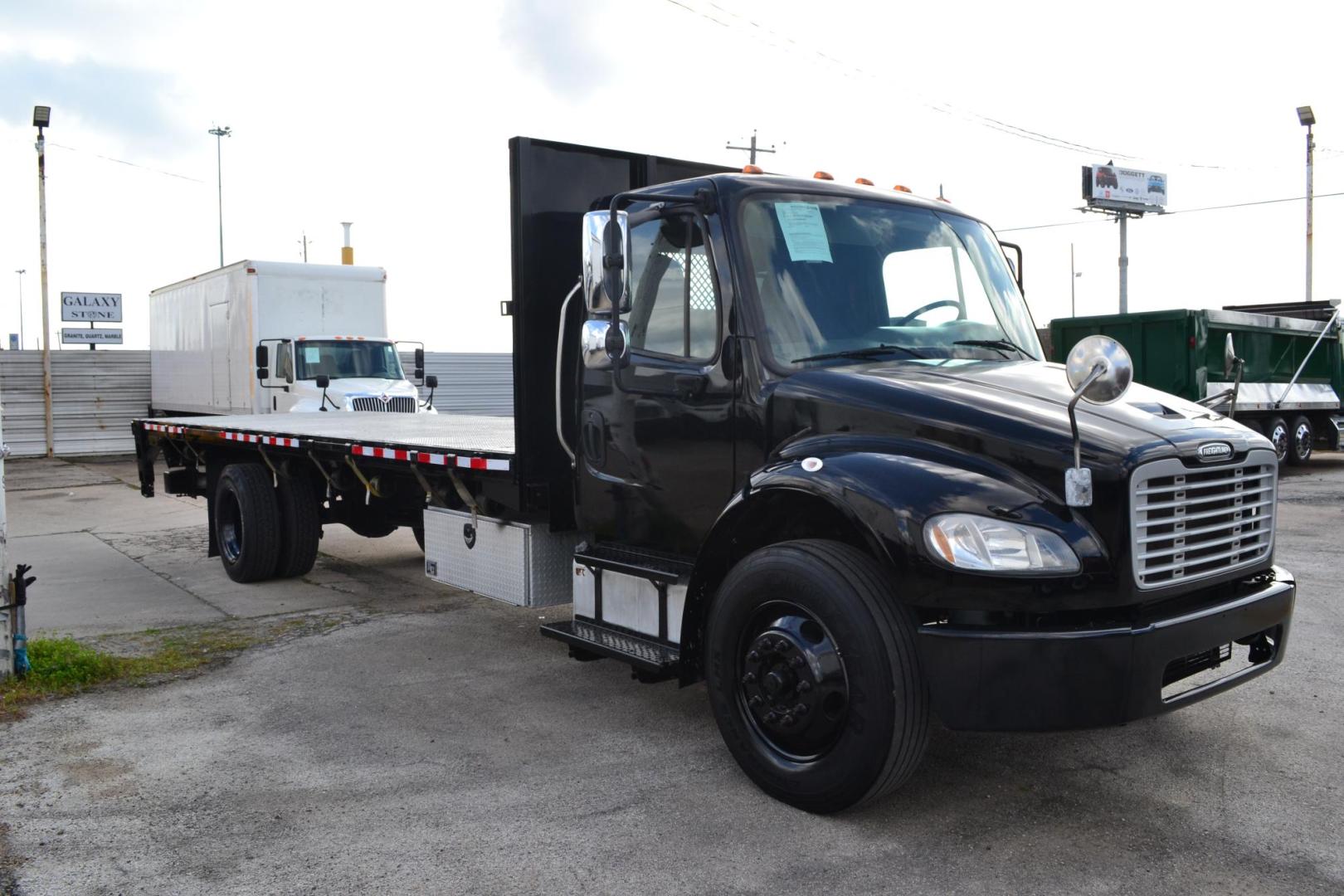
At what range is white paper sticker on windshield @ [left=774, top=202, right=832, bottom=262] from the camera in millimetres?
4551

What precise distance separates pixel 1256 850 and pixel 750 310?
A: 2.58 meters

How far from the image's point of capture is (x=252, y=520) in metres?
8.72

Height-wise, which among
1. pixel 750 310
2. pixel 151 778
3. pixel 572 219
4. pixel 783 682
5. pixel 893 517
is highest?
pixel 572 219

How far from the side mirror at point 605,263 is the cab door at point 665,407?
136mm

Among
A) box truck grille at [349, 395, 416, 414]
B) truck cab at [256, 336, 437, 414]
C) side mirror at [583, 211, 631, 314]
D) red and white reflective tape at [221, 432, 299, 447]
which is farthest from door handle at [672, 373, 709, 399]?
truck cab at [256, 336, 437, 414]

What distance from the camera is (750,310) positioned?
4.40m

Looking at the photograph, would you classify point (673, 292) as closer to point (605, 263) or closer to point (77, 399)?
point (605, 263)

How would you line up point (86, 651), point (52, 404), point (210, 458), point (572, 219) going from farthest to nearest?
point (52, 404)
point (210, 458)
point (86, 651)
point (572, 219)

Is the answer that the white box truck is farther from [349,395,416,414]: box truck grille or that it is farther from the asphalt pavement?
the asphalt pavement

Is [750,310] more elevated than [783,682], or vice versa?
[750,310]

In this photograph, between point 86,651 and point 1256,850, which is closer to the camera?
point 1256,850

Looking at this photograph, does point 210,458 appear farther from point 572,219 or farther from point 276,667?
point 572,219

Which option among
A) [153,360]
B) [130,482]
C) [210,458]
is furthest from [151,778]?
[153,360]

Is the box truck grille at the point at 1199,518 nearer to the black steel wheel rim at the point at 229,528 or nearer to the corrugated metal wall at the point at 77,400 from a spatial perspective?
the black steel wheel rim at the point at 229,528
